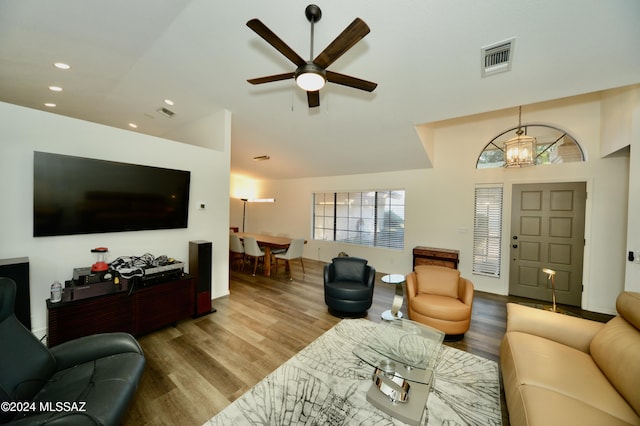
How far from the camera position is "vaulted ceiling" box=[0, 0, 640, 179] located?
1983 mm

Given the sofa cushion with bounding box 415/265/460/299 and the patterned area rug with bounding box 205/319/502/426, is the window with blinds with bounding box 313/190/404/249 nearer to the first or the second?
the sofa cushion with bounding box 415/265/460/299

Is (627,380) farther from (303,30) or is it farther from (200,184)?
(200,184)

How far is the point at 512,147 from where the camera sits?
2996 mm

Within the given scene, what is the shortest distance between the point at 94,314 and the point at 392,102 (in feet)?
14.1

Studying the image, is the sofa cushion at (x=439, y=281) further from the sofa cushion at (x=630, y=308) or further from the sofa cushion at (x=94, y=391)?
the sofa cushion at (x=94, y=391)

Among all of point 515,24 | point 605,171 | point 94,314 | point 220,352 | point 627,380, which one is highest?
point 515,24

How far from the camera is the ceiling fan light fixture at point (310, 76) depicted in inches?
70.0

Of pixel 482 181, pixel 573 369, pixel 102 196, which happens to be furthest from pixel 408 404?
pixel 482 181

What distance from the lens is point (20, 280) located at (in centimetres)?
205

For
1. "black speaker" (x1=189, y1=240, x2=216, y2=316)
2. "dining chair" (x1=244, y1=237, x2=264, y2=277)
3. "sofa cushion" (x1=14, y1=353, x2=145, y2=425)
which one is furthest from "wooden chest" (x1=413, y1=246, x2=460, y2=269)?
"sofa cushion" (x1=14, y1=353, x2=145, y2=425)

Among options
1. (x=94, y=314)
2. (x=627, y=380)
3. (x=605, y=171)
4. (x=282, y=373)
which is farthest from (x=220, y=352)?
(x=605, y=171)

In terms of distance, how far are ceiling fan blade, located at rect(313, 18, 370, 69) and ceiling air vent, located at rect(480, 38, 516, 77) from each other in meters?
1.52

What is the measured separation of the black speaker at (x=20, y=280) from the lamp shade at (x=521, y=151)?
213 inches

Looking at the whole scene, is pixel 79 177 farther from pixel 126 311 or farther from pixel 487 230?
pixel 487 230
